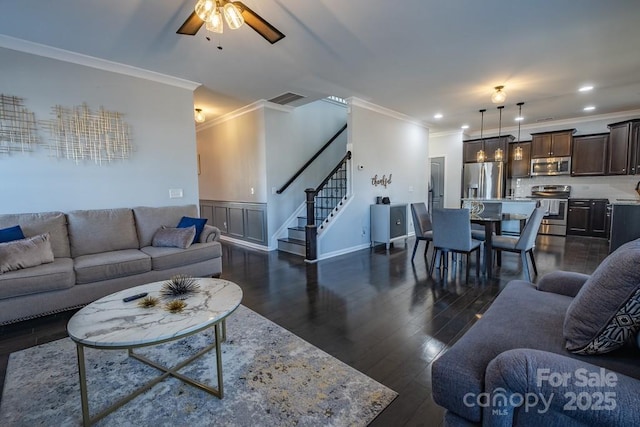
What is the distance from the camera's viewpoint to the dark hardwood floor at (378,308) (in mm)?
1984

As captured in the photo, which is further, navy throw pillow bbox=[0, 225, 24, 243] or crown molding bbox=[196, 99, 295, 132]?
crown molding bbox=[196, 99, 295, 132]

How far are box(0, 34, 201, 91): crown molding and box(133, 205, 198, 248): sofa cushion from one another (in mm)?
1733

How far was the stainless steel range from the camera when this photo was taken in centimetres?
Result: 688

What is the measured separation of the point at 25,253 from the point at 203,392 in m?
2.33

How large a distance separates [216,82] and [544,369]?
4738 mm

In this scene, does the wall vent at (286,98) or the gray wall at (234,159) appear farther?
the gray wall at (234,159)

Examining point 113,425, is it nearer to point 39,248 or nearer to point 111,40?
point 39,248

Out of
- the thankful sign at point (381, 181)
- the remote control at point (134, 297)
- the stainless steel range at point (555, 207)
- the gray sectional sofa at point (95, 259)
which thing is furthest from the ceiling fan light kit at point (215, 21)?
the stainless steel range at point (555, 207)

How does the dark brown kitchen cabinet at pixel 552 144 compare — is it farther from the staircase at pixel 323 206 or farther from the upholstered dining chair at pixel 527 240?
the staircase at pixel 323 206

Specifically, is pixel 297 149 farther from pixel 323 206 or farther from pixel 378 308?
pixel 378 308

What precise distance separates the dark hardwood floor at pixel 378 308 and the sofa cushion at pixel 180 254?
0.56m

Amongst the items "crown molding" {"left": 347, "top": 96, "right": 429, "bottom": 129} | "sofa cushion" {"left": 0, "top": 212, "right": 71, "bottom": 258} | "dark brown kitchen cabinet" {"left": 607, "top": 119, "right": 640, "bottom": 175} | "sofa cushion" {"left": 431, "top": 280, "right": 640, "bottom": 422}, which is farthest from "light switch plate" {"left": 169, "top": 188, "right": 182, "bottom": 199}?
"dark brown kitchen cabinet" {"left": 607, "top": 119, "right": 640, "bottom": 175}

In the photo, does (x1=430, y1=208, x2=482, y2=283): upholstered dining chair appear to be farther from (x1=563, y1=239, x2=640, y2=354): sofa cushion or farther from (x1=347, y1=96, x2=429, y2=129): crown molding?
(x1=563, y1=239, x2=640, y2=354): sofa cushion

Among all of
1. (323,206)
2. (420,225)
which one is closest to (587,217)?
(420,225)
